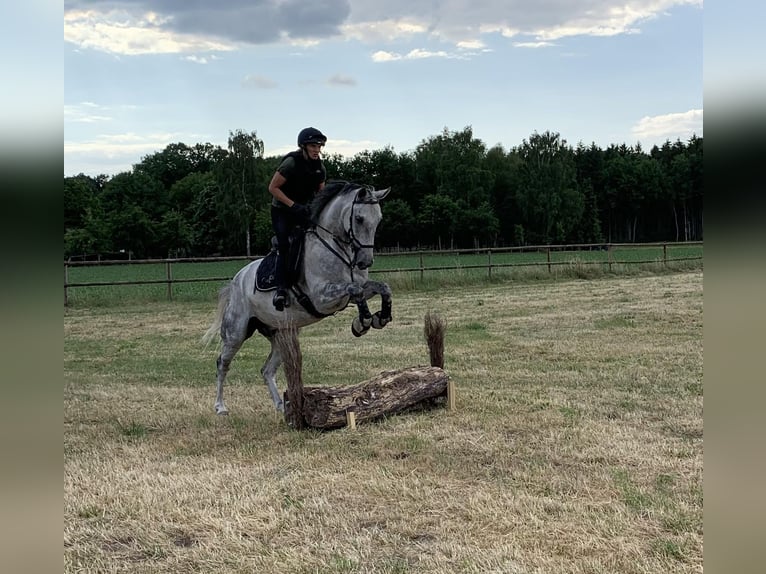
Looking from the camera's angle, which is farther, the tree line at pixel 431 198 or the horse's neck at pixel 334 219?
the tree line at pixel 431 198

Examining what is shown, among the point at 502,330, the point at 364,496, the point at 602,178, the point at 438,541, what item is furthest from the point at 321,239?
the point at 602,178

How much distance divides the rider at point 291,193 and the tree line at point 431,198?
38373mm

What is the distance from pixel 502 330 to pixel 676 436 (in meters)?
7.89

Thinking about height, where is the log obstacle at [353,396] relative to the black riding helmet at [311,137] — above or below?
below

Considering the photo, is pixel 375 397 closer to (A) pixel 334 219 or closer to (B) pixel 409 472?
(B) pixel 409 472

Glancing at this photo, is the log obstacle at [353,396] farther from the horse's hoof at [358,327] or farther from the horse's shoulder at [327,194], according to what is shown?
the horse's shoulder at [327,194]

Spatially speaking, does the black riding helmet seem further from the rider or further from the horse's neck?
the horse's neck

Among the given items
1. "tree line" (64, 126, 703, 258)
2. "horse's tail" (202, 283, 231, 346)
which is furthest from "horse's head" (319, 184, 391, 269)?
"tree line" (64, 126, 703, 258)

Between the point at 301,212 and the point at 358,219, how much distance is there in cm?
77

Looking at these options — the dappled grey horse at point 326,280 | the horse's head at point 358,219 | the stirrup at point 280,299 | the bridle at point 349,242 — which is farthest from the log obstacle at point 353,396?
the horse's head at point 358,219

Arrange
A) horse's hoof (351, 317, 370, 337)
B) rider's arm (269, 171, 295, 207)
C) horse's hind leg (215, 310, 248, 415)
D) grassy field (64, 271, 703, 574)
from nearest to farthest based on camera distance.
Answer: grassy field (64, 271, 703, 574) < horse's hoof (351, 317, 370, 337) < rider's arm (269, 171, 295, 207) < horse's hind leg (215, 310, 248, 415)

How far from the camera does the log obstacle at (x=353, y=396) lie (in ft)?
21.5

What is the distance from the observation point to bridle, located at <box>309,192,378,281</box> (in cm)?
656
